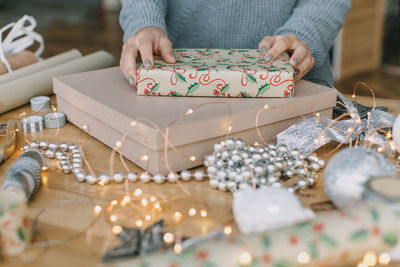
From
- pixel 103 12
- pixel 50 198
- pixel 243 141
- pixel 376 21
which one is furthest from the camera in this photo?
pixel 103 12

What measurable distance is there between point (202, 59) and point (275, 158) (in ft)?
0.92

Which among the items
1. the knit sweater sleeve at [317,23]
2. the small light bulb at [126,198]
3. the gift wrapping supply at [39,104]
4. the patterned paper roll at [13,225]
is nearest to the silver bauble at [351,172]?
the small light bulb at [126,198]

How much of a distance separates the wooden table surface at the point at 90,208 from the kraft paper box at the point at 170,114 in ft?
0.15

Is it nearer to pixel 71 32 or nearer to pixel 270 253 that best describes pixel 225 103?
pixel 270 253

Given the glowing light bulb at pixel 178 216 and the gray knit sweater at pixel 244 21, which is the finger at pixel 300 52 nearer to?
the gray knit sweater at pixel 244 21

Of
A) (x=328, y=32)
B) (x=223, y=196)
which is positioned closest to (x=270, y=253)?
(x=223, y=196)

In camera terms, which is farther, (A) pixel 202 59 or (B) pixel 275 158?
(A) pixel 202 59

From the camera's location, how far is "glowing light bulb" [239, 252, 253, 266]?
0.44 m

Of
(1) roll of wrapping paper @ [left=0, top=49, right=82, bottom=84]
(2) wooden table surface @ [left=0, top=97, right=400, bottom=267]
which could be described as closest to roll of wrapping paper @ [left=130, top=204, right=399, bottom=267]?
(2) wooden table surface @ [left=0, top=97, right=400, bottom=267]

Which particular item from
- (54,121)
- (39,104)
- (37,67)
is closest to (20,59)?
(37,67)

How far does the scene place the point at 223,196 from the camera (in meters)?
0.64

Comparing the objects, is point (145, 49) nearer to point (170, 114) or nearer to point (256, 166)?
point (170, 114)

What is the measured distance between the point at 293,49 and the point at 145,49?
1.09 ft

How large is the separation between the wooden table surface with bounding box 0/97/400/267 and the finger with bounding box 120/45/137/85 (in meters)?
0.16
